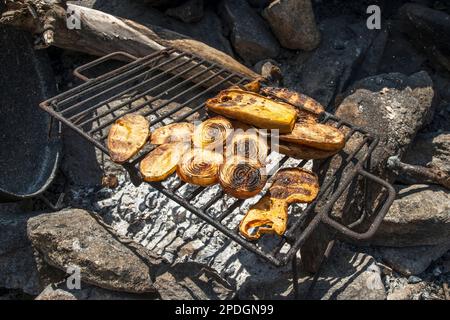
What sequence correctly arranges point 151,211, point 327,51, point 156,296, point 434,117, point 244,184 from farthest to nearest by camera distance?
point 327,51 → point 434,117 → point 151,211 → point 156,296 → point 244,184

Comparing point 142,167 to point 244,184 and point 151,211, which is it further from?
point 151,211

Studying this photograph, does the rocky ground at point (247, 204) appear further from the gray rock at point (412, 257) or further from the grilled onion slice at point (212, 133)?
the grilled onion slice at point (212, 133)

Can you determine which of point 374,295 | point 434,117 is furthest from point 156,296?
point 434,117

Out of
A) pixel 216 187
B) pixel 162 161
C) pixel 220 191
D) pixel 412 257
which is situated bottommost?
pixel 412 257

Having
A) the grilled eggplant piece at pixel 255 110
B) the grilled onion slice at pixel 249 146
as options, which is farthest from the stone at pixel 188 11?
the grilled onion slice at pixel 249 146

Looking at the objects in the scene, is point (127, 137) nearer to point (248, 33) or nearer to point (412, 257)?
point (248, 33)

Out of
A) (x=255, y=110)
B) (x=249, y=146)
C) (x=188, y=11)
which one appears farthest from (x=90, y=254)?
(x=188, y=11)

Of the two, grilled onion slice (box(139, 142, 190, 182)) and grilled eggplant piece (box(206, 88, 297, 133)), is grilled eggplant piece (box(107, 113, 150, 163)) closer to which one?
grilled onion slice (box(139, 142, 190, 182))
